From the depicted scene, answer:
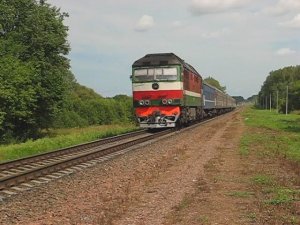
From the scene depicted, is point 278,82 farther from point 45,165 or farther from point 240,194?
point 240,194

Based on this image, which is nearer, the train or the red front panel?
the train

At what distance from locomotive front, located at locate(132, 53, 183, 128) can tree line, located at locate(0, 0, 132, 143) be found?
9.76 m

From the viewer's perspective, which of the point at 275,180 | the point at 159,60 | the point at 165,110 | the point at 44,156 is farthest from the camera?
the point at 159,60

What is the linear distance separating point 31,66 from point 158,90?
12.8 meters

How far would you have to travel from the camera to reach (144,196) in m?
8.88

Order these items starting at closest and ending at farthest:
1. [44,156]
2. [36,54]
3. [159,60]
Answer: [44,156], [159,60], [36,54]

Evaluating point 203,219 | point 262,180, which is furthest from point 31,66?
point 203,219

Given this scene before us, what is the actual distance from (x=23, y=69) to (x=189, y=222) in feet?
91.7

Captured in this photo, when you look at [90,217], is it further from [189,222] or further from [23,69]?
[23,69]

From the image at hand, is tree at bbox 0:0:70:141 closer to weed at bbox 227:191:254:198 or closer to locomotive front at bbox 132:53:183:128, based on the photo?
locomotive front at bbox 132:53:183:128

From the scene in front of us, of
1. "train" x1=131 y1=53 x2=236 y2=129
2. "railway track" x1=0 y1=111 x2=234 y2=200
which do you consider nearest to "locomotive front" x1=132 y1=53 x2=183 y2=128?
"train" x1=131 y1=53 x2=236 y2=129

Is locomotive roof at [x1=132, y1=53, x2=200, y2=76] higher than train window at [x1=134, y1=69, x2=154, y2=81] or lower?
higher

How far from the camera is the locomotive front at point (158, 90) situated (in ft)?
85.0

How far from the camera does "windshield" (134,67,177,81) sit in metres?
26.0
